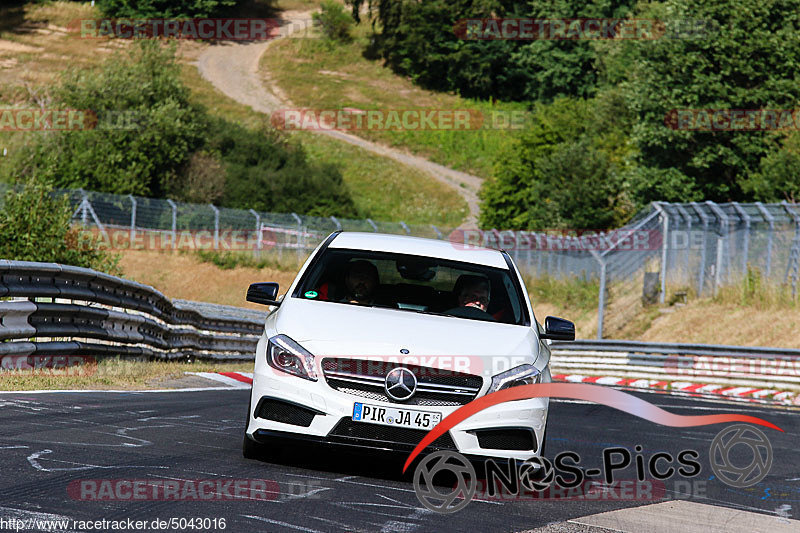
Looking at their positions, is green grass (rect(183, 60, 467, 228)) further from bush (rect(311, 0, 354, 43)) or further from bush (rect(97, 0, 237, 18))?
bush (rect(311, 0, 354, 43))

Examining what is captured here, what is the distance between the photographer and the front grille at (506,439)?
259 inches

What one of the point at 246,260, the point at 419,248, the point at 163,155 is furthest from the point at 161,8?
the point at 419,248

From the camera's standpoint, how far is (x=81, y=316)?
42.4ft

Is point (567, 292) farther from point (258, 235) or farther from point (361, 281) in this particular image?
point (361, 281)

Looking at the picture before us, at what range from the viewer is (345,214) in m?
64.0

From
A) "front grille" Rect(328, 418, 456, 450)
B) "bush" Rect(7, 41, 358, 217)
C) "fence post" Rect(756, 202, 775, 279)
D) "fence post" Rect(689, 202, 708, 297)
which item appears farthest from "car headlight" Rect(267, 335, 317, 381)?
"bush" Rect(7, 41, 358, 217)

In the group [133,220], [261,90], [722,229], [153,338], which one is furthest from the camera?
[261,90]

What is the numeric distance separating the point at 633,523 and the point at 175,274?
130 ft

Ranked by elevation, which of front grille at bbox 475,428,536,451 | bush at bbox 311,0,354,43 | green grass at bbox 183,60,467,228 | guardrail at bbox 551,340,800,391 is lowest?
green grass at bbox 183,60,467,228

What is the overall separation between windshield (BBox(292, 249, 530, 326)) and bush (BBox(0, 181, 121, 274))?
36.4 feet

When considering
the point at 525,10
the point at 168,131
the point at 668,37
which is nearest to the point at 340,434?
the point at 668,37

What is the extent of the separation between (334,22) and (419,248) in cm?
10654

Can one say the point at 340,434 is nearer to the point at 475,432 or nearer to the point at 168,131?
the point at 475,432

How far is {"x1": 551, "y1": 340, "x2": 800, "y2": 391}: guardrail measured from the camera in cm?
2136
